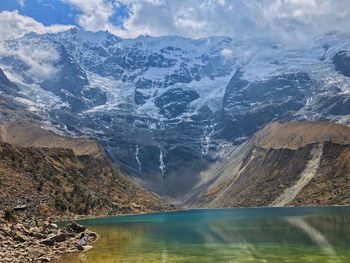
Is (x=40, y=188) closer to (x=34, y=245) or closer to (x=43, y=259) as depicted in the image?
(x=34, y=245)

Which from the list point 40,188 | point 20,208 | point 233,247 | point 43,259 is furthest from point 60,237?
point 40,188

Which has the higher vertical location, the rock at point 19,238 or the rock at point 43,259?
the rock at point 19,238

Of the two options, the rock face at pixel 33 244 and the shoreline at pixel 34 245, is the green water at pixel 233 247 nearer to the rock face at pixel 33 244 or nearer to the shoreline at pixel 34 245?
the shoreline at pixel 34 245

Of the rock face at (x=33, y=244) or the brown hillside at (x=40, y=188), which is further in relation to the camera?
the brown hillside at (x=40, y=188)

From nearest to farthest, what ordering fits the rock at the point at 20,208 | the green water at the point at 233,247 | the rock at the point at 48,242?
the green water at the point at 233,247, the rock at the point at 48,242, the rock at the point at 20,208

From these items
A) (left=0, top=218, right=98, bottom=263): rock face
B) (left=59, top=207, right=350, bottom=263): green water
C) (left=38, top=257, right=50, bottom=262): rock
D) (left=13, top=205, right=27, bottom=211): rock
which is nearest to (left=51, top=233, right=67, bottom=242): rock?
(left=0, top=218, right=98, bottom=263): rock face

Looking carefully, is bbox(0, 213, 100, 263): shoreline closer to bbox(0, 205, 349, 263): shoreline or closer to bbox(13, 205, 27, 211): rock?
bbox(0, 205, 349, 263): shoreline

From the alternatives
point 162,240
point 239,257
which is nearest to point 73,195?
point 162,240

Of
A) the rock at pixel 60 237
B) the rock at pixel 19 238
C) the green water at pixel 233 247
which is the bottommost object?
the green water at pixel 233 247

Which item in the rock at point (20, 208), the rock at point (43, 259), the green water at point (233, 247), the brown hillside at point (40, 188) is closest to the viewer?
the rock at point (43, 259)

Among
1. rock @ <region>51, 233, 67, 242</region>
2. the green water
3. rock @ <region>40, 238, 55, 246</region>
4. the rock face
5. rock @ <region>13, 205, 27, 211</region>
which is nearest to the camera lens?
the rock face

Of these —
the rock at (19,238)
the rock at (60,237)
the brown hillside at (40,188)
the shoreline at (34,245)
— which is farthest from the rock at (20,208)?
the rock at (19,238)
